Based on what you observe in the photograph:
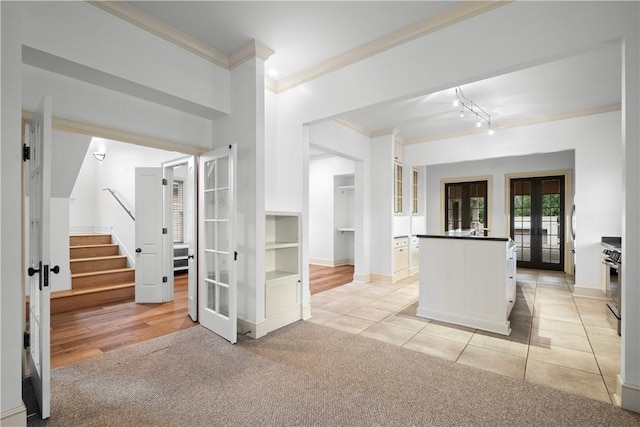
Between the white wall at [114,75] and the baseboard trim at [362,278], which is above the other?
the white wall at [114,75]

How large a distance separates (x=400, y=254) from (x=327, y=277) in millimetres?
1548

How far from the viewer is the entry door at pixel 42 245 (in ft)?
6.52

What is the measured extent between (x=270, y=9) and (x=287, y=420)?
313 centimetres

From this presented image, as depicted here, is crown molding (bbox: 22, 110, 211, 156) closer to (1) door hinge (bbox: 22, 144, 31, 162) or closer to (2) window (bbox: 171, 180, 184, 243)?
(1) door hinge (bbox: 22, 144, 31, 162)

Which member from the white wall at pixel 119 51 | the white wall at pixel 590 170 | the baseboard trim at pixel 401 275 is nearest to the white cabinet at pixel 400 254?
the baseboard trim at pixel 401 275

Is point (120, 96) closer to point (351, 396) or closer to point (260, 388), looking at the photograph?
point (260, 388)

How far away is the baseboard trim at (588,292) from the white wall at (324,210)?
4736 mm

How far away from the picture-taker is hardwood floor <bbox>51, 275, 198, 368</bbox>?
9.93 ft

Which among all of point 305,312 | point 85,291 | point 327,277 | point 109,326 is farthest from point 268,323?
point 327,277

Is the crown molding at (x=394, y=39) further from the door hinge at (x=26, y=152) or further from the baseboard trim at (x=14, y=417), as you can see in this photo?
the baseboard trim at (x=14, y=417)

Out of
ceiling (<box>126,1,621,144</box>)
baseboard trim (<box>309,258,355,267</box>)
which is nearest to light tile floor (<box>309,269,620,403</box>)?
ceiling (<box>126,1,621,144</box>)

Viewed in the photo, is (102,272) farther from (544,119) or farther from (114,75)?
(544,119)

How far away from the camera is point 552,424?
1.94 meters

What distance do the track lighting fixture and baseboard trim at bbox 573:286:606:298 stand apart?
9.16 feet
